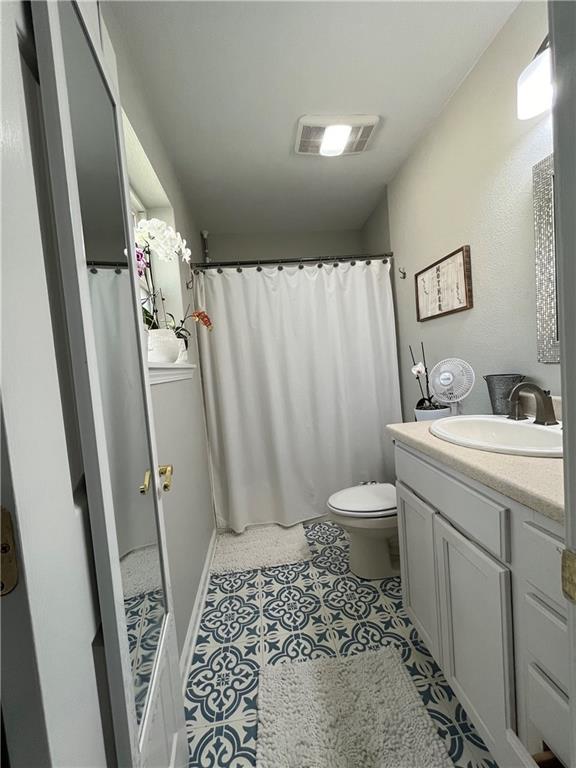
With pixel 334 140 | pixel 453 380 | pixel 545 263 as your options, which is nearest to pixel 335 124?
pixel 334 140

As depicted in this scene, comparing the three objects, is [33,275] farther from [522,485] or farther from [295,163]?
[295,163]

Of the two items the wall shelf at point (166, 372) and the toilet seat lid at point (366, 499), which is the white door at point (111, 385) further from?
the toilet seat lid at point (366, 499)

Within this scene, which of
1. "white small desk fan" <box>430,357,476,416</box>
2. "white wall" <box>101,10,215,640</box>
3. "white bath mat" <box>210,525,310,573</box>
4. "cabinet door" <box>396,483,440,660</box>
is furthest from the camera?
"white bath mat" <box>210,525,310,573</box>

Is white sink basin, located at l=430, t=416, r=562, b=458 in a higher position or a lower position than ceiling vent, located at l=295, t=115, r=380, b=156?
lower

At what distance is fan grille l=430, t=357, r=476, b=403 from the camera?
5.12 feet

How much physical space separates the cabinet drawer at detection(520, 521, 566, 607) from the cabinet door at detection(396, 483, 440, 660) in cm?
39

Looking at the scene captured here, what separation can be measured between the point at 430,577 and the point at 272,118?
7.26ft

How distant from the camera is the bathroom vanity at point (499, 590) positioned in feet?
2.25

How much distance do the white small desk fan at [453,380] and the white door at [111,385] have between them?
1.34m

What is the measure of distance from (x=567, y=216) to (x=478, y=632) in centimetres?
105

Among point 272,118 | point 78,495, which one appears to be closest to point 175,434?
point 78,495

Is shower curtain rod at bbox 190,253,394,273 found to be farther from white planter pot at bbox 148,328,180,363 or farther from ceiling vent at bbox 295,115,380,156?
white planter pot at bbox 148,328,180,363

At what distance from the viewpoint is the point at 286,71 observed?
1.43 meters

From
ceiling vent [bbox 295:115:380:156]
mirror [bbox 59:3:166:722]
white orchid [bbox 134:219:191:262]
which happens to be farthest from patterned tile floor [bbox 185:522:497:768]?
ceiling vent [bbox 295:115:380:156]
